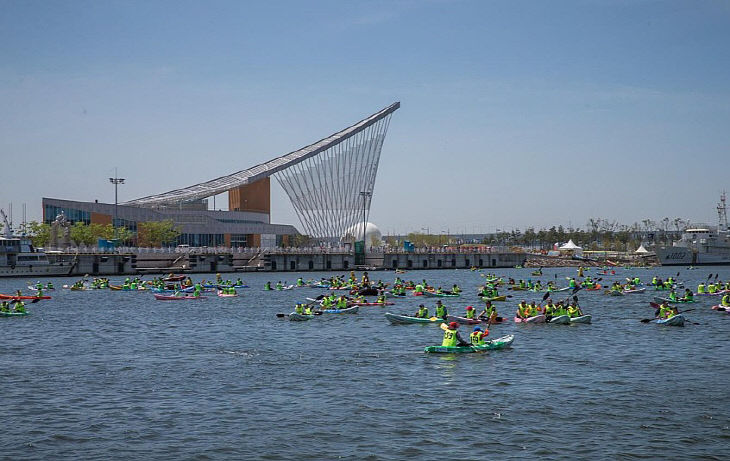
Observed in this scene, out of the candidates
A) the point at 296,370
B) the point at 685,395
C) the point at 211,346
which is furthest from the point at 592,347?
the point at 211,346

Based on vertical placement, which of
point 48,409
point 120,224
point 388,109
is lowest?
point 48,409

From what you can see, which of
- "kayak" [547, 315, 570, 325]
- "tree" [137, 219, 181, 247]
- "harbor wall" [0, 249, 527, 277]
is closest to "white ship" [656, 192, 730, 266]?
"harbor wall" [0, 249, 527, 277]

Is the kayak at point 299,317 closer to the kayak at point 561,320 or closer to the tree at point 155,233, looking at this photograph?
the kayak at point 561,320

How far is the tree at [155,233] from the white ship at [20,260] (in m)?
29.7

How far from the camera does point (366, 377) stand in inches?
1372

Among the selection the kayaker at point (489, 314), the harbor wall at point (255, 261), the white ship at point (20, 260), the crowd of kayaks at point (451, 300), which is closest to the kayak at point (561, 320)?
the crowd of kayaks at point (451, 300)

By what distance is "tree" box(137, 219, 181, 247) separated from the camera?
157125 millimetres

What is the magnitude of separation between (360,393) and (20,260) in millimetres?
108881

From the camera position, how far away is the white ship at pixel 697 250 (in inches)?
7470

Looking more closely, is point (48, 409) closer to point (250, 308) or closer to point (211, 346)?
point (211, 346)

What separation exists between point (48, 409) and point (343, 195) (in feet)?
516

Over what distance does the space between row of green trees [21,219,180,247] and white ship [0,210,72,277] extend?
57.2ft

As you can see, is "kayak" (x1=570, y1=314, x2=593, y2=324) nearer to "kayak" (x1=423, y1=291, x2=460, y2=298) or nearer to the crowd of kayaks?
the crowd of kayaks

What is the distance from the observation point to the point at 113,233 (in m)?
154
